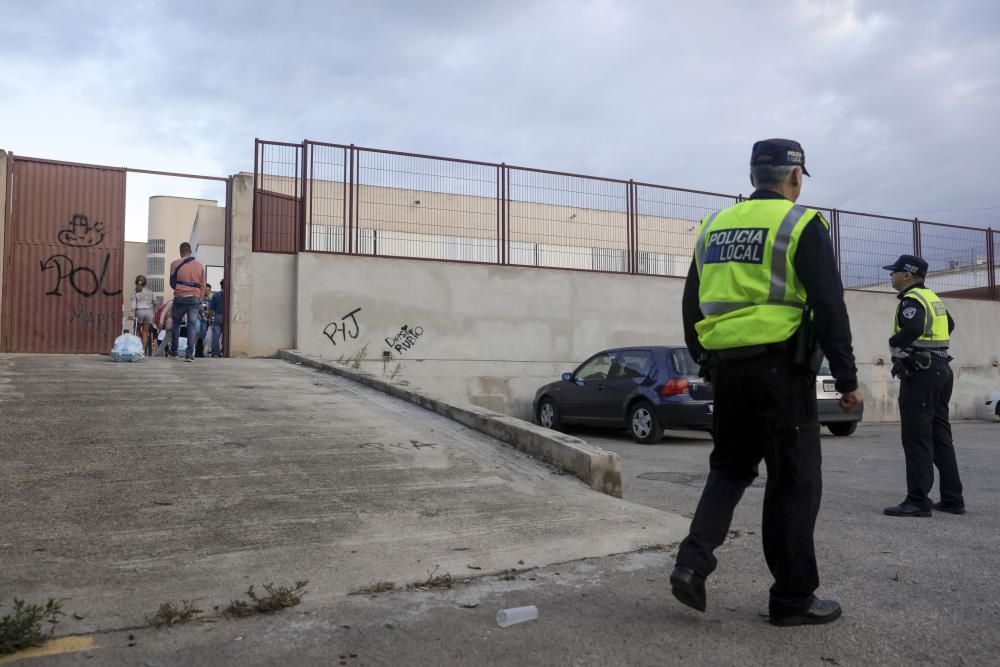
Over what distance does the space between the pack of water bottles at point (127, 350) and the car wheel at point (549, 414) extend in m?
6.04

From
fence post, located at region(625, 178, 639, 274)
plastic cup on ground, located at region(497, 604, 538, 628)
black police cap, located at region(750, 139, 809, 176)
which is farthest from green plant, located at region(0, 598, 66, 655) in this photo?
fence post, located at region(625, 178, 639, 274)

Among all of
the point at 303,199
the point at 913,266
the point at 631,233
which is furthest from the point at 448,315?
the point at 913,266

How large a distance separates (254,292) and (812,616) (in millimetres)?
11542

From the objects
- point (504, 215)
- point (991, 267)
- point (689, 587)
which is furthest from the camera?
point (991, 267)

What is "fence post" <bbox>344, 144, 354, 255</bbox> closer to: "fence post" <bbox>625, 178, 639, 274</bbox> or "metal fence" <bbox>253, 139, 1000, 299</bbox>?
"metal fence" <bbox>253, 139, 1000, 299</bbox>

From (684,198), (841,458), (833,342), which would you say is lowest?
(841,458)

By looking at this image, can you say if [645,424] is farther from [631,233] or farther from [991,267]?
[991,267]

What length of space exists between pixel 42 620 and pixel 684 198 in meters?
15.2

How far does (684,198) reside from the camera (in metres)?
16.5

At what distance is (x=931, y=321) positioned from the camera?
554cm

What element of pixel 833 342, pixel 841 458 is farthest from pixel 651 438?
pixel 833 342

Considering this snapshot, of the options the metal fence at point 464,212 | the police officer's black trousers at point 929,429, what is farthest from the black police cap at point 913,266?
the metal fence at point 464,212

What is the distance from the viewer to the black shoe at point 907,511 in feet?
17.4

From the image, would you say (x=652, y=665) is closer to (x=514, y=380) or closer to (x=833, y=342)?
(x=833, y=342)
